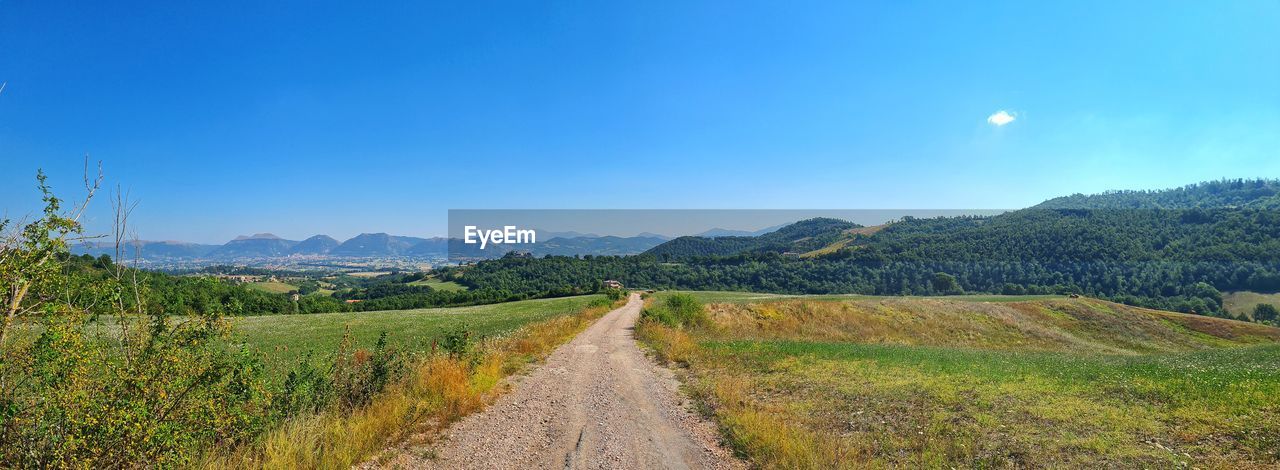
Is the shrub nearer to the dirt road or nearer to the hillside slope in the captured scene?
the dirt road

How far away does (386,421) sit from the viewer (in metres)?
7.59

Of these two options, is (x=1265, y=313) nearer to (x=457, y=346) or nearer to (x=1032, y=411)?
(x=1032, y=411)

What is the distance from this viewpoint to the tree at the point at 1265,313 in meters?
57.0

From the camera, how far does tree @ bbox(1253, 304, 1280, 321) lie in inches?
2243

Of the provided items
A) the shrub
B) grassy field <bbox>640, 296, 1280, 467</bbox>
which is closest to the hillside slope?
grassy field <bbox>640, 296, 1280, 467</bbox>

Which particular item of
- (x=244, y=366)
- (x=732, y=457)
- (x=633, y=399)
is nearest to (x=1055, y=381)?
(x=732, y=457)

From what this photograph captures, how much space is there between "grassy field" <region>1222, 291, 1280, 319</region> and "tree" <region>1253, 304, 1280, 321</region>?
148cm

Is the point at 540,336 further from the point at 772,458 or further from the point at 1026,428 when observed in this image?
the point at 1026,428

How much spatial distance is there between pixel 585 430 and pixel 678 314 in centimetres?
2341

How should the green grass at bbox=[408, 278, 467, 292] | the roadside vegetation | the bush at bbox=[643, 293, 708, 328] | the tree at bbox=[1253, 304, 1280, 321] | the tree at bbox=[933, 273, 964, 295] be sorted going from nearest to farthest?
the roadside vegetation
the bush at bbox=[643, 293, 708, 328]
the tree at bbox=[1253, 304, 1280, 321]
the tree at bbox=[933, 273, 964, 295]
the green grass at bbox=[408, 278, 467, 292]

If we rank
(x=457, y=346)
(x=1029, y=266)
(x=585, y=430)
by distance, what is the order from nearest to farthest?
(x=585, y=430) < (x=457, y=346) < (x=1029, y=266)

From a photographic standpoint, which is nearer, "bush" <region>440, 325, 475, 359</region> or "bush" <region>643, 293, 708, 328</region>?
"bush" <region>440, 325, 475, 359</region>

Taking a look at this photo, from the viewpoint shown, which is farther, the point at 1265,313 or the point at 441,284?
the point at 441,284

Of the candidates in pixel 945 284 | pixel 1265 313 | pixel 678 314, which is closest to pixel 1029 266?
pixel 945 284
